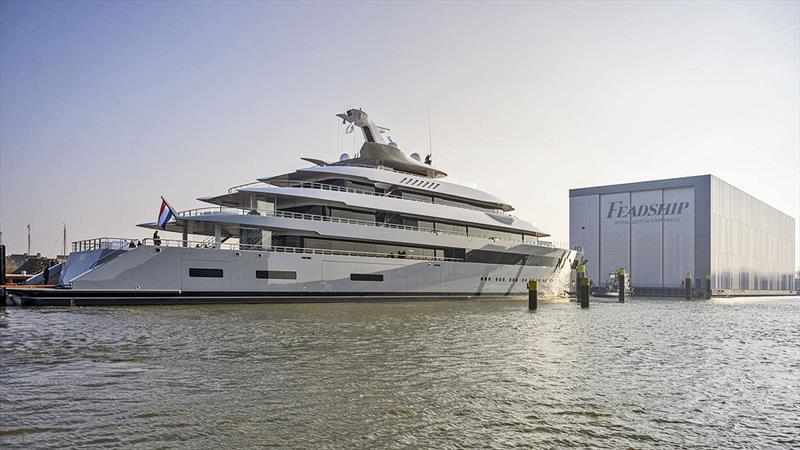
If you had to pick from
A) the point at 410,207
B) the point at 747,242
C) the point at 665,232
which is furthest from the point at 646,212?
the point at 410,207

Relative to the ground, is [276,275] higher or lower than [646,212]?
lower

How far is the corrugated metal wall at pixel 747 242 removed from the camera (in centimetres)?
5553

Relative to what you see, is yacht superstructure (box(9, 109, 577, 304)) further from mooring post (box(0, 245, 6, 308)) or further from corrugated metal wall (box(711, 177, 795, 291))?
corrugated metal wall (box(711, 177, 795, 291))

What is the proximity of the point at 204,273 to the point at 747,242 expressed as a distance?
62756 millimetres

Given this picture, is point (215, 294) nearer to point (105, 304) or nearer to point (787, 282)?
point (105, 304)

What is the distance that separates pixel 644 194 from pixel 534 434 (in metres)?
55.3

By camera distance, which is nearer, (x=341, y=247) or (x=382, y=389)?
(x=382, y=389)

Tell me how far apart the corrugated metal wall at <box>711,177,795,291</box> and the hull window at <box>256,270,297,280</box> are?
43.7m

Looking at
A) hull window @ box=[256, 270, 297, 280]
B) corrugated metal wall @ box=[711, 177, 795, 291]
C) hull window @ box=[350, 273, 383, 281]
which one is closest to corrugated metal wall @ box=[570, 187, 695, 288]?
corrugated metal wall @ box=[711, 177, 795, 291]

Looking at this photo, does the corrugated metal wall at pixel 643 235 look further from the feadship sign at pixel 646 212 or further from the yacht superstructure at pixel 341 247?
the yacht superstructure at pixel 341 247

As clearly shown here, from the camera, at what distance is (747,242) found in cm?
6506

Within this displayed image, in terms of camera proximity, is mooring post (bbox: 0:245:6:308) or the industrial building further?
the industrial building

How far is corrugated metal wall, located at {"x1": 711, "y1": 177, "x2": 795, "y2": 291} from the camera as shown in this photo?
182 feet

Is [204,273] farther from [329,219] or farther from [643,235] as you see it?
[643,235]
